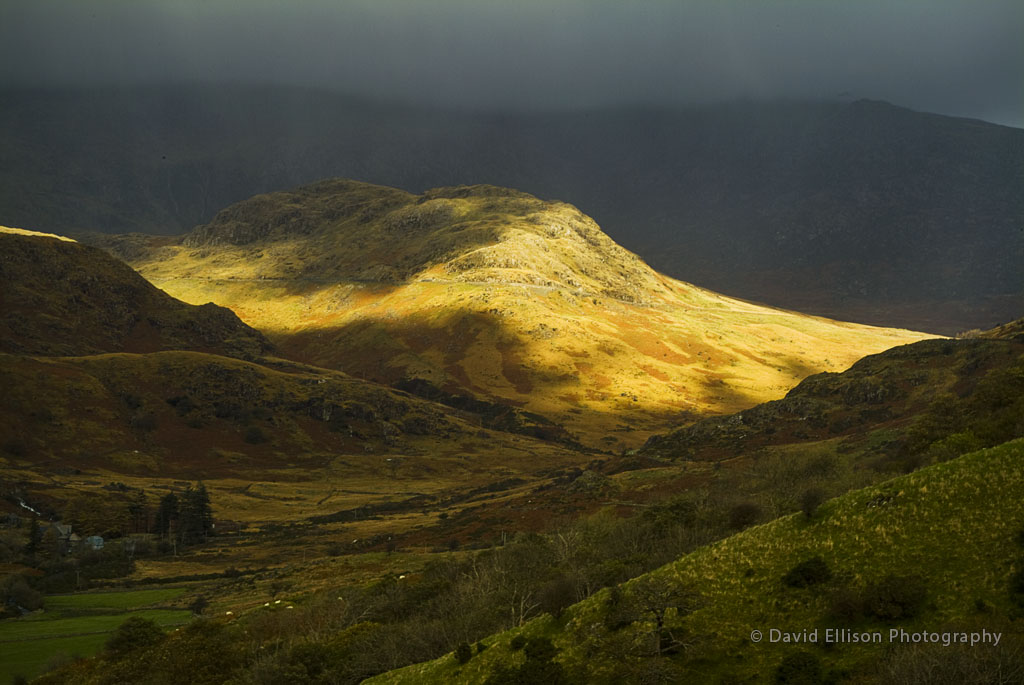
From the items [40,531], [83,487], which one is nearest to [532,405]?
[83,487]

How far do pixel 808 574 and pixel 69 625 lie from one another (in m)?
56.3

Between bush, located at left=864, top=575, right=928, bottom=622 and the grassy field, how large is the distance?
4433 centimetres

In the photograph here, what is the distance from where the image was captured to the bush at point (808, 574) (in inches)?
879

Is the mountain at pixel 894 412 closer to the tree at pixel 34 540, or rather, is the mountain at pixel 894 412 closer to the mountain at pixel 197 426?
the mountain at pixel 197 426

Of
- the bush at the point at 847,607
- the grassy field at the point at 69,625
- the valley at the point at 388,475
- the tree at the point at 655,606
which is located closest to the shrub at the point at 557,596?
the valley at the point at 388,475

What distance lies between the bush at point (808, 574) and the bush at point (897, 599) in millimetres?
1828

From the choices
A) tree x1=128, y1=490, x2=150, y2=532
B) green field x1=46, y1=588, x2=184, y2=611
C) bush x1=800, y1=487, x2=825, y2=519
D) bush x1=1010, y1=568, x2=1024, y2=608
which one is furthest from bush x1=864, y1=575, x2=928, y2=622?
tree x1=128, y1=490, x2=150, y2=532

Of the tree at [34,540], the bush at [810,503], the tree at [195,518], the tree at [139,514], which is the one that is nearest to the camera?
the bush at [810,503]

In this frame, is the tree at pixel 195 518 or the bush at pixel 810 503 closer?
the bush at pixel 810 503

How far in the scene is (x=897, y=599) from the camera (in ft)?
65.5

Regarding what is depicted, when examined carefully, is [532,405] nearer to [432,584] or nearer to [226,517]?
[226,517]

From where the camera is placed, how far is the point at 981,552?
67.0 feet

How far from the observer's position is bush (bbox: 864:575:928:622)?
1978cm

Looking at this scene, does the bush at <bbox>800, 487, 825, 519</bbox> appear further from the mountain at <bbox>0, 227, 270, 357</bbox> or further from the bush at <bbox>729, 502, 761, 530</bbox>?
the mountain at <bbox>0, 227, 270, 357</bbox>
